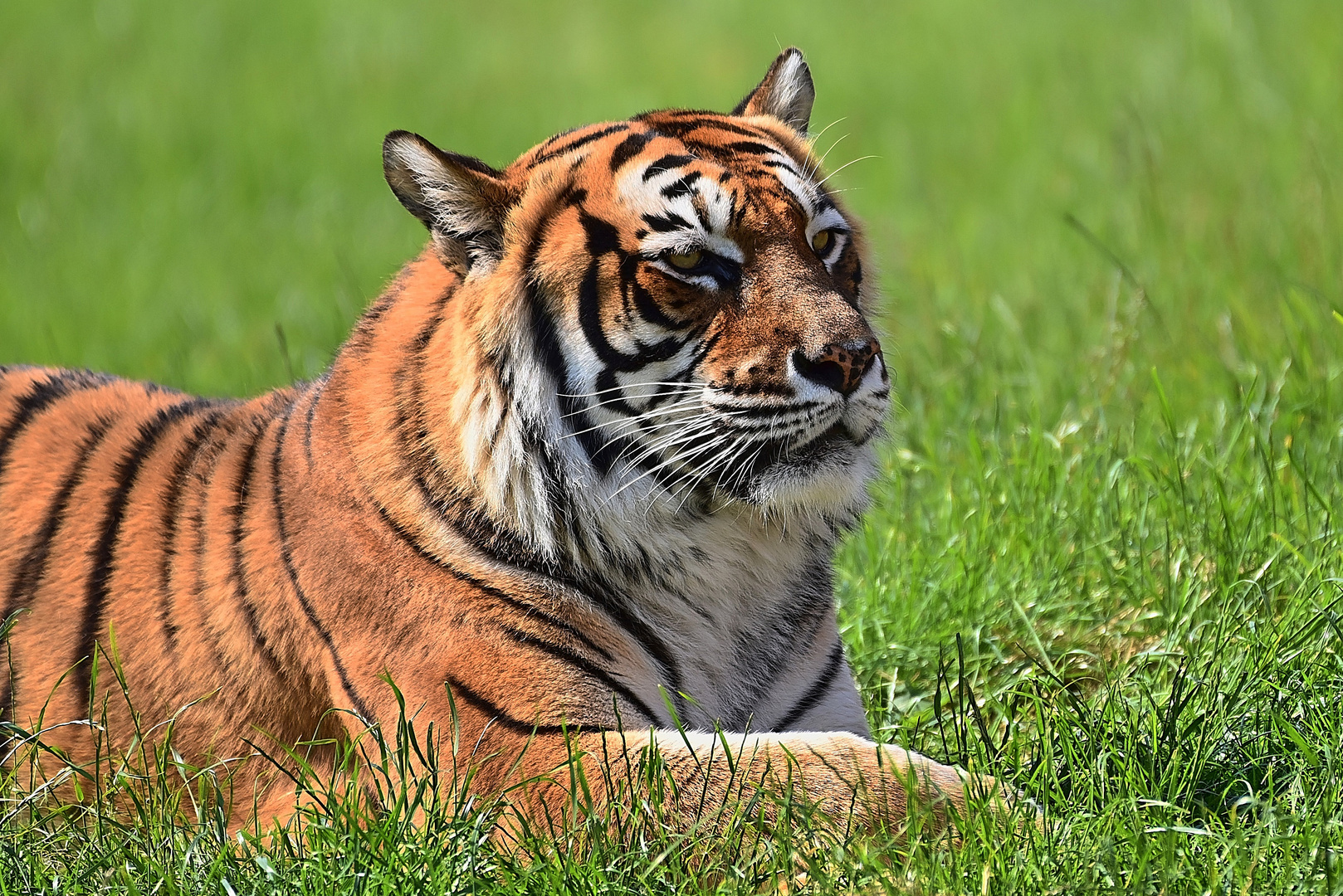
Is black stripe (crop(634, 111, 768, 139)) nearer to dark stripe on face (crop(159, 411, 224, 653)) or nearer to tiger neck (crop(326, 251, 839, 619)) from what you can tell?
tiger neck (crop(326, 251, 839, 619))

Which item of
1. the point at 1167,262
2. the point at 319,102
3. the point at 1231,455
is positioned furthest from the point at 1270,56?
the point at 319,102

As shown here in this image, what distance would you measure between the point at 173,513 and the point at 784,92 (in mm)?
1742

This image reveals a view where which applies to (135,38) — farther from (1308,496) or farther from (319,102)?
(1308,496)

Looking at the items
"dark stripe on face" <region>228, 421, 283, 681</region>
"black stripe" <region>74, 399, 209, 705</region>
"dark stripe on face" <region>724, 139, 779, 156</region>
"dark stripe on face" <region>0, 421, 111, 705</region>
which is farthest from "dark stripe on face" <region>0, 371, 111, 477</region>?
"dark stripe on face" <region>724, 139, 779, 156</region>

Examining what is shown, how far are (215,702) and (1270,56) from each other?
9137 mm

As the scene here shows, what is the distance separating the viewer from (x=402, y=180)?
2984mm

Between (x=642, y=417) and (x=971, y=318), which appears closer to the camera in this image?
(x=642, y=417)

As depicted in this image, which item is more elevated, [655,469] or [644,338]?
[644,338]

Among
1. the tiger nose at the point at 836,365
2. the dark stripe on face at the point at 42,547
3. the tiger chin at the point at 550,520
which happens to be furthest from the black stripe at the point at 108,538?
the tiger nose at the point at 836,365

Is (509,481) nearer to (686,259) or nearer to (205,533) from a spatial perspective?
(686,259)

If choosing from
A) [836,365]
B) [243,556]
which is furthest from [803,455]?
[243,556]

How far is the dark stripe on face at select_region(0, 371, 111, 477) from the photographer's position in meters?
3.55

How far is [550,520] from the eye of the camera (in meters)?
2.96

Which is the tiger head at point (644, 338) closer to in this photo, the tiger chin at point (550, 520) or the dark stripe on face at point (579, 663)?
the tiger chin at point (550, 520)
